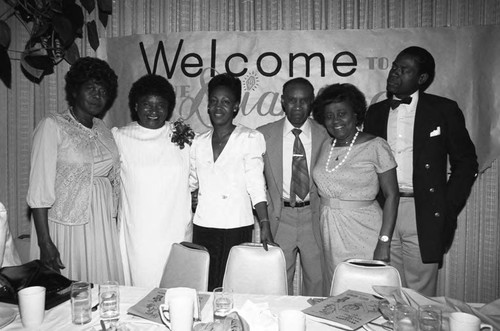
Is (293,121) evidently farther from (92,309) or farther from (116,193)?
(92,309)

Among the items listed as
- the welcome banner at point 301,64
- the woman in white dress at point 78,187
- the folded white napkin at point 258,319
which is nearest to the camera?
the folded white napkin at point 258,319

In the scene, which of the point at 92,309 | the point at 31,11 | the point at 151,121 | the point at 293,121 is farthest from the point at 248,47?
the point at 92,309

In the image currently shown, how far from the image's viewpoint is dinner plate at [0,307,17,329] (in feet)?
4.92

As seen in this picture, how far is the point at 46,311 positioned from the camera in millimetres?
1645

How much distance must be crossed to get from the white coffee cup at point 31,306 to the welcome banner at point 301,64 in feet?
7.52

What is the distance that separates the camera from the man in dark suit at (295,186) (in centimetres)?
290

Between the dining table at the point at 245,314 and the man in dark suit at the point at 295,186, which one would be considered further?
the man in dark suit at the point at 295,186

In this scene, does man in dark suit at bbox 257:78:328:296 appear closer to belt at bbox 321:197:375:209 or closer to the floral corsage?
belt at bbox 321:197:375:209

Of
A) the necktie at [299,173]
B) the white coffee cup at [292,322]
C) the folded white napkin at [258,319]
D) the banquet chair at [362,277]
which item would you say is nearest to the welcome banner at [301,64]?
the necktie at [299,173]

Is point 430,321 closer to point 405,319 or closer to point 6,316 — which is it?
point 405,319

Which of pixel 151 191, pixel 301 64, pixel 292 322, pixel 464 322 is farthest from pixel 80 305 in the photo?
pixel 301 64

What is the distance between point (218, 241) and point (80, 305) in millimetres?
1187

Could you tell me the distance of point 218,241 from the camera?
2.66 meters

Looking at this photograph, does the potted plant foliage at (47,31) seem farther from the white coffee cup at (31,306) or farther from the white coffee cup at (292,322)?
the white coffee cup at (292,322)
